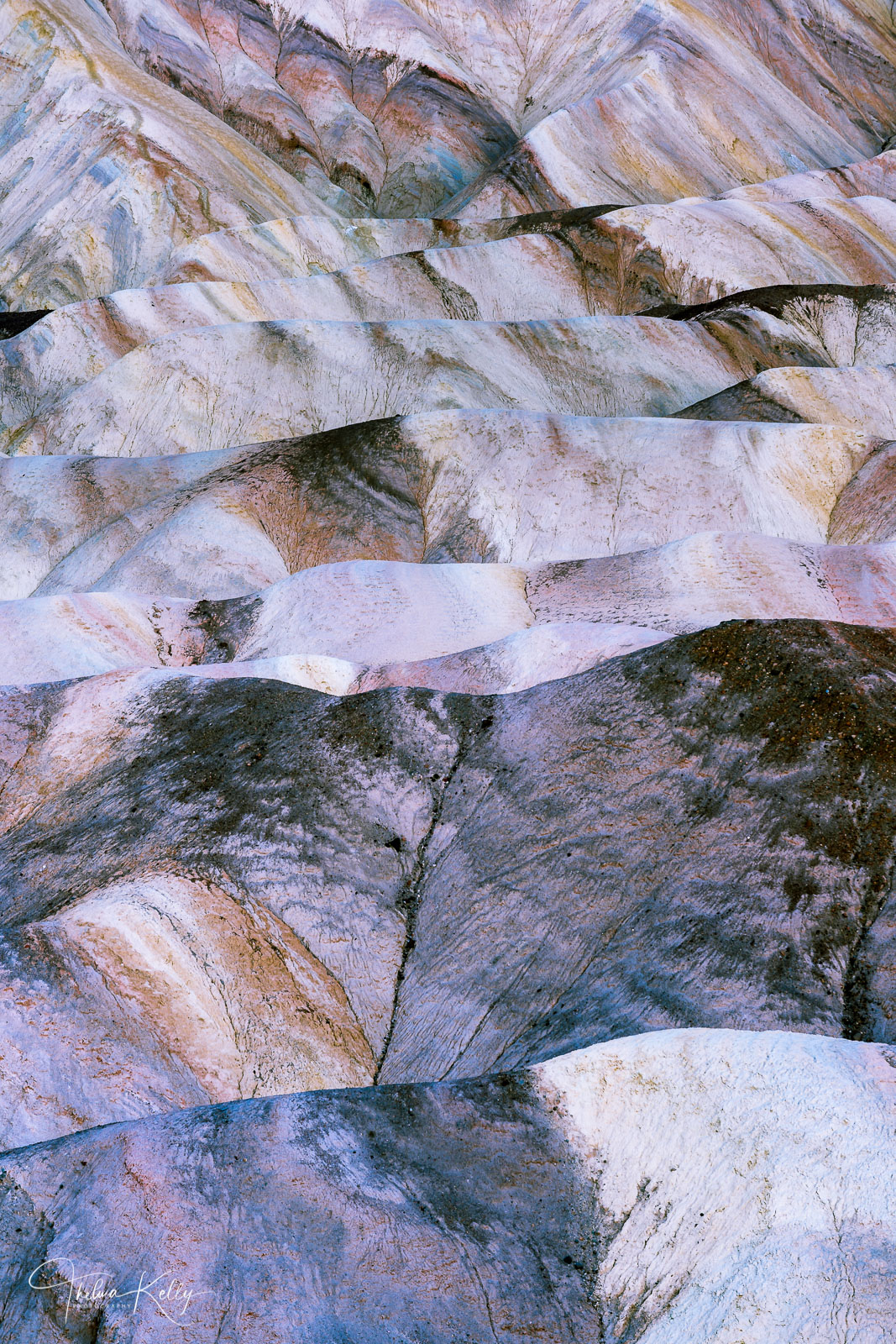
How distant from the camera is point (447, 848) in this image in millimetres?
6445

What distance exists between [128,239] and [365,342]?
24.6 ft

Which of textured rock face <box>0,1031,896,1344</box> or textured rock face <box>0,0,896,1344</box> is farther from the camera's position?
textured rock face <box>0,0,896,1344</box>

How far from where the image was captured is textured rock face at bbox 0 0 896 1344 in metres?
3.99

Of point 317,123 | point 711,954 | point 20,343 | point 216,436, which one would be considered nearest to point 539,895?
point 711,954

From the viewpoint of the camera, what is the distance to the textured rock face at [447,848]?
3986 mm

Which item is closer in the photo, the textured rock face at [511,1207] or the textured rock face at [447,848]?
the textured rock face at [511,1207]
